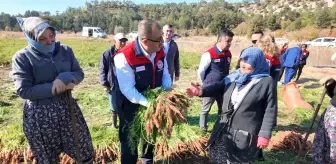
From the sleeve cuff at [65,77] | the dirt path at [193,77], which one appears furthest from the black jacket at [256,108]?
the dirt path at [193,77]

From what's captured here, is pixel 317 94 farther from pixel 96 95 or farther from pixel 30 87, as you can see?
pixel 30 87

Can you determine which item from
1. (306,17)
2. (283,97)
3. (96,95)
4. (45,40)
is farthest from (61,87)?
(306,17)

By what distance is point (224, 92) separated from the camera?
3527mm

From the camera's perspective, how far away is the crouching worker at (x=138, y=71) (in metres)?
3.03

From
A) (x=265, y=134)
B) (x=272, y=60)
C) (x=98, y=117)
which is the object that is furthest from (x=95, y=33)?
(x=265, y=134)

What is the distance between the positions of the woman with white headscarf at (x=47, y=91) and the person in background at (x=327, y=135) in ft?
8.34

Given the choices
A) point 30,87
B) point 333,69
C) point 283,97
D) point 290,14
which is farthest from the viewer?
point 290,14

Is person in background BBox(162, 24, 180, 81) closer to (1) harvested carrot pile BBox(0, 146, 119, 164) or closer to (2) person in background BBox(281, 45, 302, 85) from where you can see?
(1) harvested carrot pile BBox(0, 146, 119, 164)

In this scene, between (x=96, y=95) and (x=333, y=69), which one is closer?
(x=96, y=95)

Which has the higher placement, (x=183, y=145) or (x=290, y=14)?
(x=290, y=14)

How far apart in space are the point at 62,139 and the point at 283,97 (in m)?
6.99

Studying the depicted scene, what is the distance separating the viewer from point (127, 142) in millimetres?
3479

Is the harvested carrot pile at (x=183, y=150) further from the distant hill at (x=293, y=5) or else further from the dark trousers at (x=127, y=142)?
the distant hill at (x=293, y=5)

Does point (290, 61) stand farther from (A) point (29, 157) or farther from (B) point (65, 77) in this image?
(B) point (65, 77)
